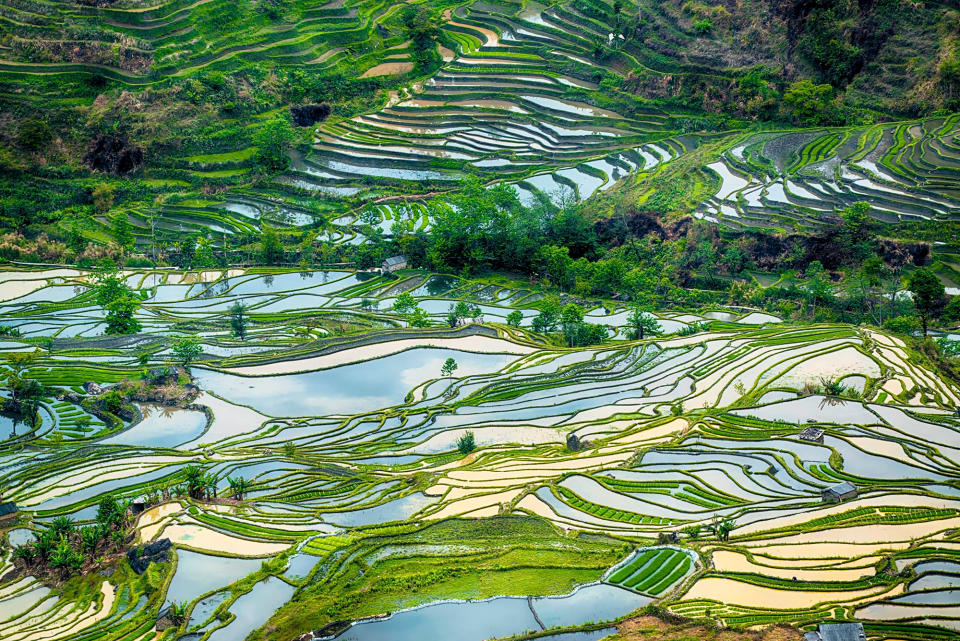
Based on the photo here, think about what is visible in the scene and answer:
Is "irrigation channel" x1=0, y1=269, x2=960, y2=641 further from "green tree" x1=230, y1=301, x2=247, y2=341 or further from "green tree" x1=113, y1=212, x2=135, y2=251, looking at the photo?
"green tree" x1=113, y1=212, x2=135, y2=251

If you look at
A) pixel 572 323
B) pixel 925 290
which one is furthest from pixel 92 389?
pixel 925 290

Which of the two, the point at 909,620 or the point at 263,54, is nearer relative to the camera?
the point at 909,620

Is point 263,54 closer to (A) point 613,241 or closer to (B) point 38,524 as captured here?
(A) point 613,241

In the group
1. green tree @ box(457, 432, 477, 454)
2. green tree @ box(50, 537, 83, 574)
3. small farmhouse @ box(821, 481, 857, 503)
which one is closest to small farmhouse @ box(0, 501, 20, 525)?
green tree @ box(50, 537, 83, 574)

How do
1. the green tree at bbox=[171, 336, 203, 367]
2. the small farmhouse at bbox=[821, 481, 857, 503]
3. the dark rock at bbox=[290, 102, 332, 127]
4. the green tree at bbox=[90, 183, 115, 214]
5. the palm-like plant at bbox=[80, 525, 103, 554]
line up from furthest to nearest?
the dark rock at bbox=[290, 102, 332, 127] < the green tree at bbox=[90, 183, 115, 214] < the green tree at bbox=[171, 336, 203, 367] < the small farmhouse at bbox=[821, 481, 857, 503] < the palm-like plant at bbox=[80, 525, 103, 554]

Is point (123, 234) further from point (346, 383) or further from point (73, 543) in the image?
point (73, 543)

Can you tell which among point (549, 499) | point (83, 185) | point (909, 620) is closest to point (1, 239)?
point (83, 185)

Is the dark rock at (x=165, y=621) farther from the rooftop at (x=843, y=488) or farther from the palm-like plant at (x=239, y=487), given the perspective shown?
the rooftop at (x=843, y=488)
